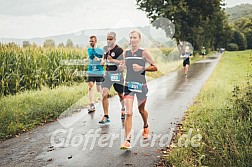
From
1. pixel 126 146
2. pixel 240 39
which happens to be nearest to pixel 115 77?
pixel 126 146

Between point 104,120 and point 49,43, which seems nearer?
point 104,120

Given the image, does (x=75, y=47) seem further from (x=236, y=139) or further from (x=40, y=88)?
(x=236, y=139)

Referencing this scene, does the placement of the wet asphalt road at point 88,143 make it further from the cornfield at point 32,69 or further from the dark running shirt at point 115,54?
the cornfield at point 32,69

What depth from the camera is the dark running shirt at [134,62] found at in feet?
18.9

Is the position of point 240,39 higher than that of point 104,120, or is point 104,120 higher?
point 240,39

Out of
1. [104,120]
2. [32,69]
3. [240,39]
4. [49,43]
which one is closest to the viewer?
[104,120]

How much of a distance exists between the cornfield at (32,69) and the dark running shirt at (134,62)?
21.7 feet

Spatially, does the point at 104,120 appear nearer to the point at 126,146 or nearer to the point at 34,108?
the point at 126,146

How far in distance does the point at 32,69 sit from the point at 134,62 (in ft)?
24.9

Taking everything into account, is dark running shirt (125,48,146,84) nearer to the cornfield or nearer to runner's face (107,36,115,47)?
runner's face (107,36,115,47)

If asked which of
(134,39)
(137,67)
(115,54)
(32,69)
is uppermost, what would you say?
(134,39)

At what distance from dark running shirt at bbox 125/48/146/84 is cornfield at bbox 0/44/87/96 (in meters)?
6.61

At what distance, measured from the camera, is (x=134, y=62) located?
19.0 feet

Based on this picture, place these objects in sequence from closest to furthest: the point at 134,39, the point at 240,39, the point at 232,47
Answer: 1. the point at 134,39
2. the point at 232,47
3. the point at 240,39
